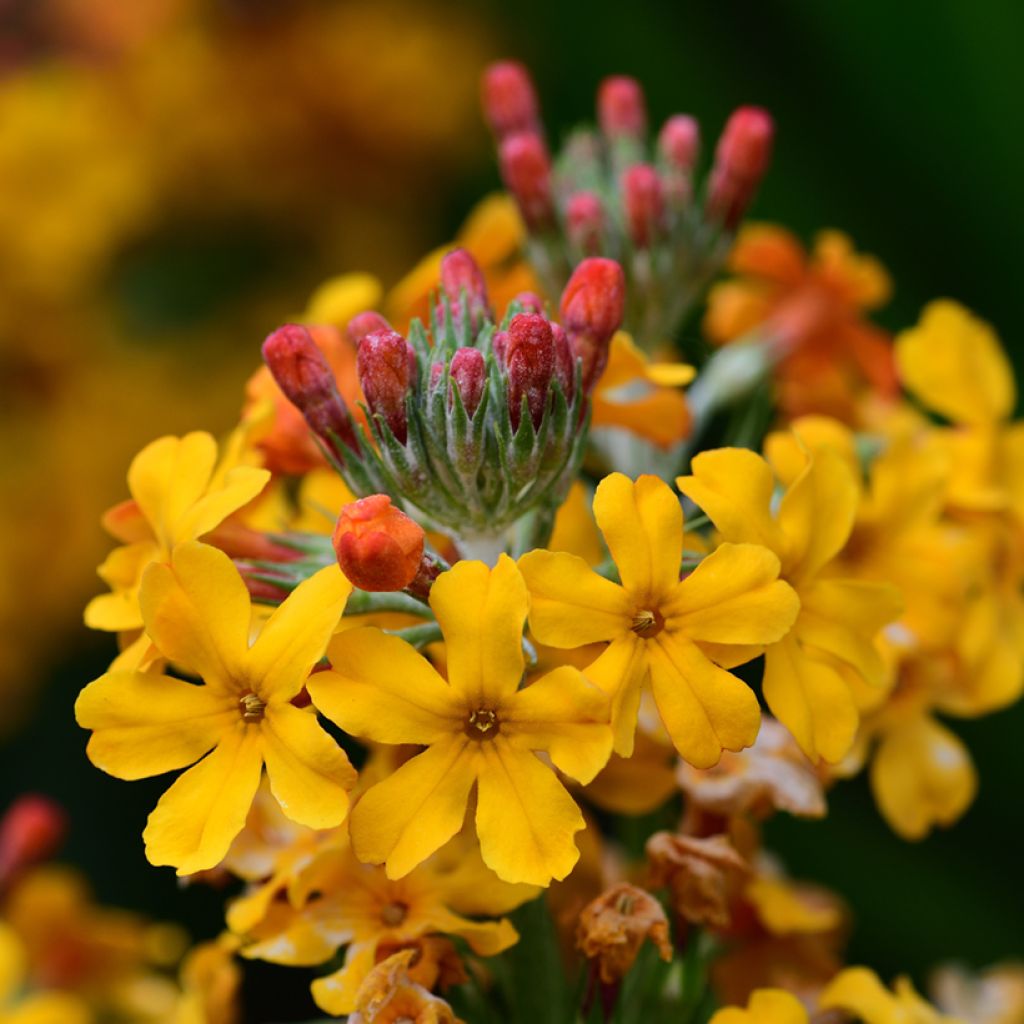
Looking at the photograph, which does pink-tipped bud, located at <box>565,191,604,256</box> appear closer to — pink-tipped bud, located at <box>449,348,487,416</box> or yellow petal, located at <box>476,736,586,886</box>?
pink-tipped bud, located at <box>449,348,487,416</box>

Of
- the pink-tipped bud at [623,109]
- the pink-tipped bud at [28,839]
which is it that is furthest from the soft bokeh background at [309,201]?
the pink-tipped bud at [623,109]

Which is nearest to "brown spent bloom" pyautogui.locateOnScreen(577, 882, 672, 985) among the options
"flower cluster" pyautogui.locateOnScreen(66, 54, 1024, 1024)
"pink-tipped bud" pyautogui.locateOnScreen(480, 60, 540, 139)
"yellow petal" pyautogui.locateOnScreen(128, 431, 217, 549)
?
"flower cluster" pyautogui.locateOnScreen(66, 54, 1024, 1024)

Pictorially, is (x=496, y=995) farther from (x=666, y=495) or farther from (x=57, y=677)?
(x=57, y=677)

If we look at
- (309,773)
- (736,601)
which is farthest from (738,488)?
(309,773)

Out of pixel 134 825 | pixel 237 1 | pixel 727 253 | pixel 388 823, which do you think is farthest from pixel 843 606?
pixel 237 1

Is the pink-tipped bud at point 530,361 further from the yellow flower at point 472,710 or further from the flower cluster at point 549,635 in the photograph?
the yellow flower at point 472,710
